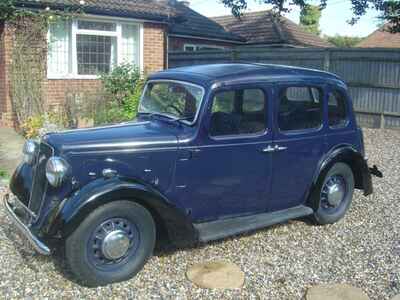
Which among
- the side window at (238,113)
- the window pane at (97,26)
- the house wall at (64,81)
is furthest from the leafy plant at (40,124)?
the side window at (238,113)

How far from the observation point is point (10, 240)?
4.91 metres

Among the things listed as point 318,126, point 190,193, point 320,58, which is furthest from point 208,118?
point 320,58

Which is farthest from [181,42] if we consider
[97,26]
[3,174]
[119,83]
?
[3,174]

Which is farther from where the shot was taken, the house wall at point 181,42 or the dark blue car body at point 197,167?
the house wall at point 181,42

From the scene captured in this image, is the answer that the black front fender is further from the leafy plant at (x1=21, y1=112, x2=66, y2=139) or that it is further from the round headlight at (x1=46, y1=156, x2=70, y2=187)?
the leafy plant at (x1=21, y1=112, x2=66, y2=139)

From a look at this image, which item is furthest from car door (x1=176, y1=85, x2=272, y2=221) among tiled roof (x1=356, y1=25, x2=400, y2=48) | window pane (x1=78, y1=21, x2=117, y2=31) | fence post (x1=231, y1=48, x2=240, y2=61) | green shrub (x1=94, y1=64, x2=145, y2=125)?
tiled roof (x1=356, y1=25, x2=400, y2=48)

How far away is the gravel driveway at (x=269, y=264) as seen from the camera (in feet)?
13.1

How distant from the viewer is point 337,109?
18.5 ft

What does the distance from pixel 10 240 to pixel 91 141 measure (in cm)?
154

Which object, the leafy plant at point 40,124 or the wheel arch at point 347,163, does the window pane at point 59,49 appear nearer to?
the leafy plant at point 40,124

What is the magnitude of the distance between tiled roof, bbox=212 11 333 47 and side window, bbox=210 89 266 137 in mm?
15921

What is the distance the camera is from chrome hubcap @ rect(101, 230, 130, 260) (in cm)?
402

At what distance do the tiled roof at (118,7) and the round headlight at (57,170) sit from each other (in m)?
7.83

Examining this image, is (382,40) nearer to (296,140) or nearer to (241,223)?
(296,140)
